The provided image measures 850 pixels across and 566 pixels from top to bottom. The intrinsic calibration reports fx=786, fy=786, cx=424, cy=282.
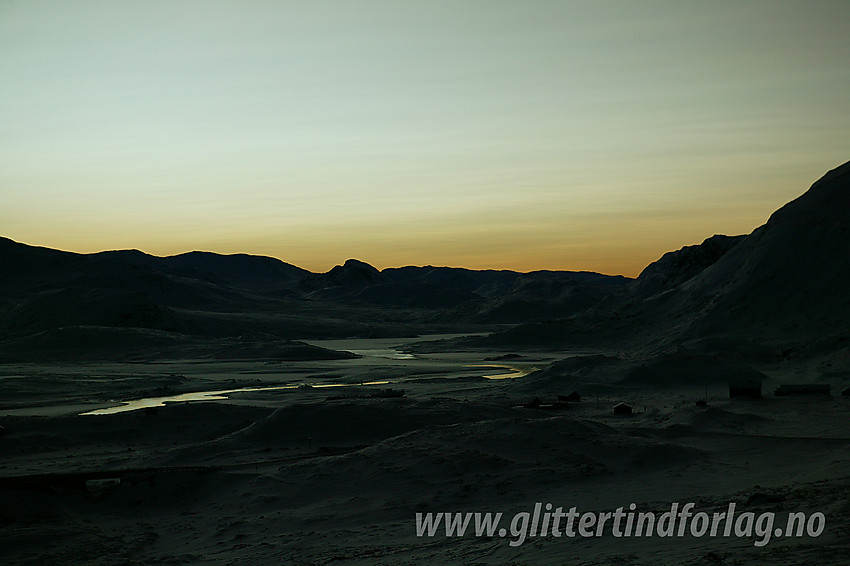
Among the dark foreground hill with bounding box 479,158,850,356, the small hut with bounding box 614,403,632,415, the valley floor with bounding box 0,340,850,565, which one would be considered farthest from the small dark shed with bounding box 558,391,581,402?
the dark foreground hill with bounding box 479,158,850,356

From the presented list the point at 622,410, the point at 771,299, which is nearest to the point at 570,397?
the point at 622,410

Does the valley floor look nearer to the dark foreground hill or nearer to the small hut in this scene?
the small hut

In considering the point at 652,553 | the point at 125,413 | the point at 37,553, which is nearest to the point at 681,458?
the point at 652,553

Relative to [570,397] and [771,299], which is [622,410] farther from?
[771,299]

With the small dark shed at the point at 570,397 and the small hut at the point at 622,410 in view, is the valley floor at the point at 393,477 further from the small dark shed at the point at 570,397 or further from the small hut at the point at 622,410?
the small dark shed at the point at 570,397

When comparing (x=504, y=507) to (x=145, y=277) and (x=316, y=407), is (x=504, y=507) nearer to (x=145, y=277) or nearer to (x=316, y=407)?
(x=316, y=407)

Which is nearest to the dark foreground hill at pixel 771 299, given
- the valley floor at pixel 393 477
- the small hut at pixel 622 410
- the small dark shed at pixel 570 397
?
the small dark shed at pixel 570 397

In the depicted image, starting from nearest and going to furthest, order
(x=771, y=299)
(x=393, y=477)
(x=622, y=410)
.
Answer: (x=393, y=477)
(x=622, y=410)
(x=771, y=299)

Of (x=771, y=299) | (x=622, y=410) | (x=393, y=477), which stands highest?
(x=771, y=299)

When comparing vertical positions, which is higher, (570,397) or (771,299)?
(771,299)

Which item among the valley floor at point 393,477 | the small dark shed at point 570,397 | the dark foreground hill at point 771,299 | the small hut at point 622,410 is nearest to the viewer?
the valley floor at point 393,477

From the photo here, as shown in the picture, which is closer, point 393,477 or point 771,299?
point 393,477

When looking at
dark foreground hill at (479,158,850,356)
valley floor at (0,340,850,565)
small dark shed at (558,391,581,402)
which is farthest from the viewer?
dark foreground hill at (479,158,850,356)

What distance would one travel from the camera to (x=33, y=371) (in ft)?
159
